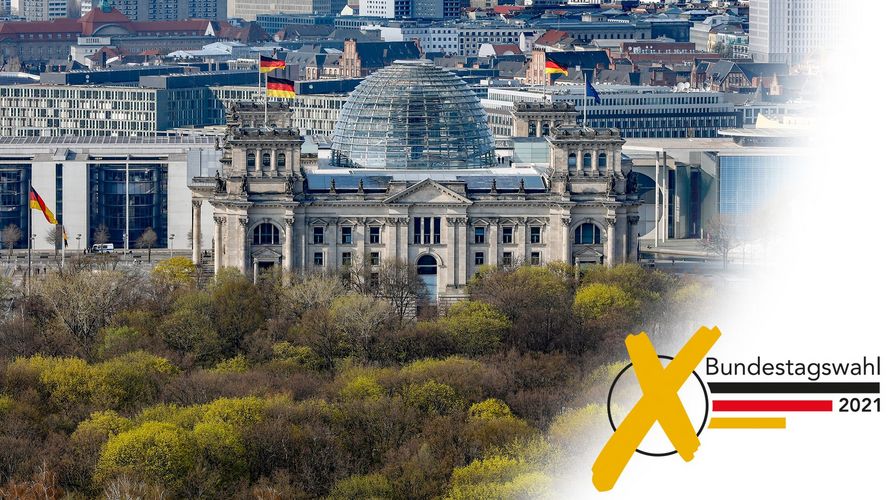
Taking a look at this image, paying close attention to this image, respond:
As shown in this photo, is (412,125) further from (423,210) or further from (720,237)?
(720,237)

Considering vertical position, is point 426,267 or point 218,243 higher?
point 218,243

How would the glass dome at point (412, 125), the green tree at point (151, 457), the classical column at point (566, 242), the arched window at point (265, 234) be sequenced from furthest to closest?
the glass dome at point (412, 125) → the classical column at point (566, 242) → the arched window at point (265, 234) → the green tree at point (151, 457)

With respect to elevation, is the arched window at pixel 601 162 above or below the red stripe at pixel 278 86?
below

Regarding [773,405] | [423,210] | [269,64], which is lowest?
[423,210]

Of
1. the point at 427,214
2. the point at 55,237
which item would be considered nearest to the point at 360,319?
the point at 427,214

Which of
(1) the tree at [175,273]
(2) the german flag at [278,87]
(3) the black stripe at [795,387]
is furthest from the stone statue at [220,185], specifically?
(3) the black stripe at [795,387]

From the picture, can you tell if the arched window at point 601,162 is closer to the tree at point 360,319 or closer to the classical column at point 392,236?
the classical column at point 392,236

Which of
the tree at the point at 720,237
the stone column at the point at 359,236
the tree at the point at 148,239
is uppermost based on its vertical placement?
the stone column at the point at 359,236
